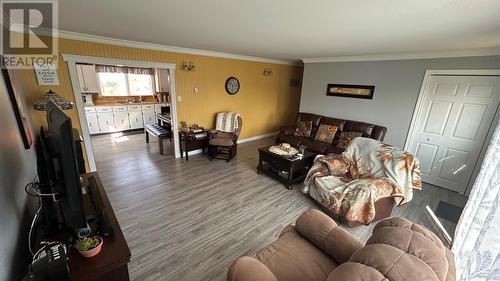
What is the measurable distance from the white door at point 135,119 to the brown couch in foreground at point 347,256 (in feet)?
20.3

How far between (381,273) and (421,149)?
13.1 ft

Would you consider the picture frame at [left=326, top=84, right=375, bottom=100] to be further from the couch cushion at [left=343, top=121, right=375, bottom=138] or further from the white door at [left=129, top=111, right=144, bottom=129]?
the white door at [left=129, top=111, right=144, bottom=129]

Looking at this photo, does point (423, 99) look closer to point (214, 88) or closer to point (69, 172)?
point (214, 88)

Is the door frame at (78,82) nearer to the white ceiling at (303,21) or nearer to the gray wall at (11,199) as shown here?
the white ceiling at (303,21)

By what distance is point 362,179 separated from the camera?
2.72 metres

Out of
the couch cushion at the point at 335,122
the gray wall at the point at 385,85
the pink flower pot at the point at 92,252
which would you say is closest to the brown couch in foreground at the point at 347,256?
the pink flower pot at the point at 92,252

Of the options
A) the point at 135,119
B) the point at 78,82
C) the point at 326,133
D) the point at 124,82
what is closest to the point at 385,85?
the point at 326,133

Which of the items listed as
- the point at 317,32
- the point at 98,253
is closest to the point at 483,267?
the point at 98,253

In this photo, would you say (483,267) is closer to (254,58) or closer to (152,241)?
(152,241)

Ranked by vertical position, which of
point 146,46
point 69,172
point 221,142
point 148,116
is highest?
point 146,46

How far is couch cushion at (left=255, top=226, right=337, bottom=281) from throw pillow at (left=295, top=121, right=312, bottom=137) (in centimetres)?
330

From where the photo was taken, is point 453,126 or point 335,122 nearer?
point 453,126

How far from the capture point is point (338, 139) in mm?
4195

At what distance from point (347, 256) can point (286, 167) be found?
1.96 metres
